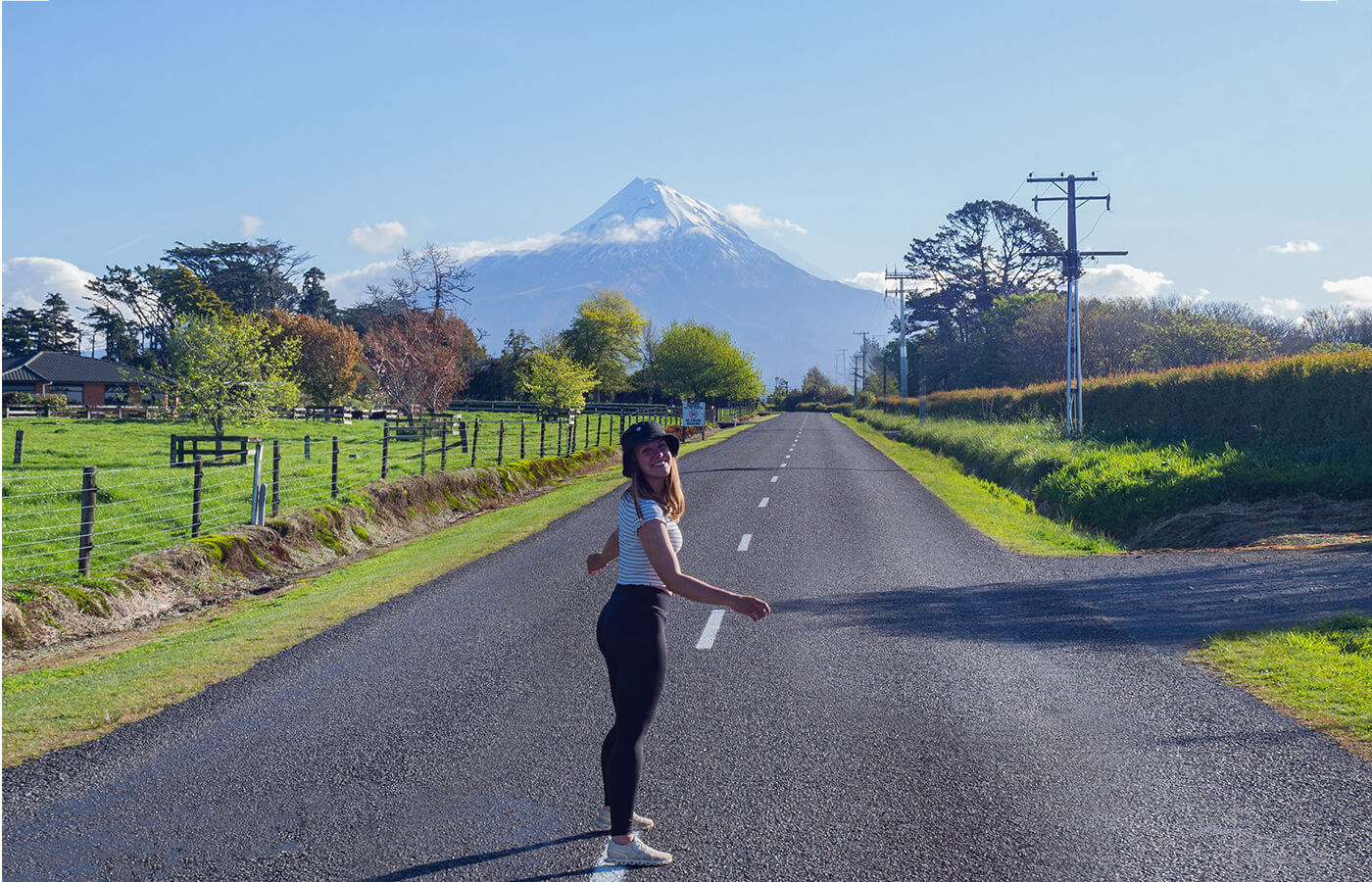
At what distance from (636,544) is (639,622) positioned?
36 centimetres

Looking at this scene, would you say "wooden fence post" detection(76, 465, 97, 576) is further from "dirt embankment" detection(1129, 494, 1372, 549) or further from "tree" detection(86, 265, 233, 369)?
"tree" detection(86, 265, 233, 369)

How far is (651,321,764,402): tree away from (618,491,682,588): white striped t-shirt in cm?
9264

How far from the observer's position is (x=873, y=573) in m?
13.1

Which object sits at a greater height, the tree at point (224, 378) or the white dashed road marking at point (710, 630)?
the tree at point (224, 378)

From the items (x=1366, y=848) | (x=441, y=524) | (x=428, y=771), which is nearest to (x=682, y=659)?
(x=428, y=771)

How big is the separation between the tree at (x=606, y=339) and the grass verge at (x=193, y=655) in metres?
86.9

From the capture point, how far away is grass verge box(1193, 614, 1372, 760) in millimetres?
6715

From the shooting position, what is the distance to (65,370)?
282ft

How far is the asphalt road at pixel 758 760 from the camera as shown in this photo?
4668 millimetres

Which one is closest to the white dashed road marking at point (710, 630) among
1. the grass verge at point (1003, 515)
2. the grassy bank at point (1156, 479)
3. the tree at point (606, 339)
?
the grass verge at point (1003, 515)

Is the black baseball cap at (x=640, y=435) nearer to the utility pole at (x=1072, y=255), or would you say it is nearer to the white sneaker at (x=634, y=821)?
the white sneaker at (x=634, y=821)

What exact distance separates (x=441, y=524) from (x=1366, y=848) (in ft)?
61.7

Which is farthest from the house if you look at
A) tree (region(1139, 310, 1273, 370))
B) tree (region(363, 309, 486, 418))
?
tree (region(1139, 310, 1273, 370))

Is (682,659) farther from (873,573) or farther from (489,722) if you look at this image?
(873,573)
